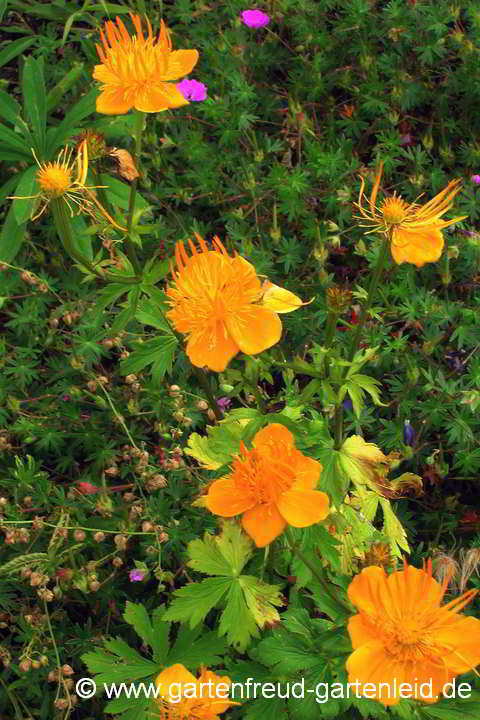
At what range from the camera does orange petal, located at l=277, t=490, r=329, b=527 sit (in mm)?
1444

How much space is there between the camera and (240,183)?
3166 mm

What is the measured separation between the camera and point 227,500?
150 centimetres

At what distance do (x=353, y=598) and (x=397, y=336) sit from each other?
1.50 m

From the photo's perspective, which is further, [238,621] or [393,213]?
[238,621]

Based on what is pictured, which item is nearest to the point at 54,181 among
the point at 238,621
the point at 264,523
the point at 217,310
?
the point at 217,310

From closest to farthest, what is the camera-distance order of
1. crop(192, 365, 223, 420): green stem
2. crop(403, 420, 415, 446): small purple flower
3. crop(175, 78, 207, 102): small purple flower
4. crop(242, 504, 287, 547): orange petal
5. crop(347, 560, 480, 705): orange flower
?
crop(347, 560, 480, 705): orange flower → crop(242, 504, 287, 547): orange petal → crop(192, 365, 223, 420): green stem → crop(403, 420, 415, 446): small purple flower → crop(175, 78, 207, 102): small purple flower

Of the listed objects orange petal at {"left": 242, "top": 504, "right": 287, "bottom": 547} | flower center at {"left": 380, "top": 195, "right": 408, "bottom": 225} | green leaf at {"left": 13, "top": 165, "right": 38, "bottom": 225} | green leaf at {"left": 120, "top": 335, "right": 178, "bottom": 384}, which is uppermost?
flower center at {"left": 380, "top": 195, "right": 408, "bottom": 225}

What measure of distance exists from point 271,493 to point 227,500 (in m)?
0.10

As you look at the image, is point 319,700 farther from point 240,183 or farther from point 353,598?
point 240,183

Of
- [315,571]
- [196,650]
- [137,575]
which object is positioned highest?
[315,571]

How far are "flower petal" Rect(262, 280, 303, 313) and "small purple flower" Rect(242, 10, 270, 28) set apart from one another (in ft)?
6.83

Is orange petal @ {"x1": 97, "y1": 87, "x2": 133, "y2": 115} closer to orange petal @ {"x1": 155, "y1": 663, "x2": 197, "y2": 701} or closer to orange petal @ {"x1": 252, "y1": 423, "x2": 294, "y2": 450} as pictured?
orange petal @ {"x1": 252, "y1": 423, "x2": 294, "y2": 450}

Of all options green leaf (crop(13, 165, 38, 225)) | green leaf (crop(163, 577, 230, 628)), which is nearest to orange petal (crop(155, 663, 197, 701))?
green leaf (crop(163, 577, 230, 628))

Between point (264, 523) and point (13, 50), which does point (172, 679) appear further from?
point (13, 50)
